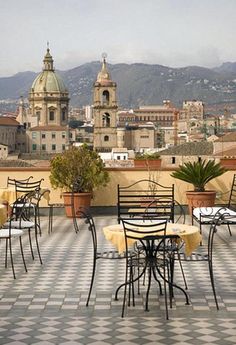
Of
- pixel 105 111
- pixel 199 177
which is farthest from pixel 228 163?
pixel 105 111

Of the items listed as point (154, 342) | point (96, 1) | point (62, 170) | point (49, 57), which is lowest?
point (154, 342)

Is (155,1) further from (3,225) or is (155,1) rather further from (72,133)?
(72,133)

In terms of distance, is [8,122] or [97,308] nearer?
[97,308]

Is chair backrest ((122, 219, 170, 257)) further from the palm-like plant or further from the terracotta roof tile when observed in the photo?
the terracotta roof tile

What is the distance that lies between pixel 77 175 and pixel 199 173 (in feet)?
7.15

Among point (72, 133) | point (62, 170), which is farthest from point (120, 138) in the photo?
point (62, 170)

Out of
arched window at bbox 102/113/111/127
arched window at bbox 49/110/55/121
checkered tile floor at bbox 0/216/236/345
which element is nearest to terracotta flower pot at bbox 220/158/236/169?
checkered tile floor at bbox 0/216/236/345

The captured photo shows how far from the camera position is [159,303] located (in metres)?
6.14

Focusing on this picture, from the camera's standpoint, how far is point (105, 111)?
103312mm

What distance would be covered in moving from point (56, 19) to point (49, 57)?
10841 cm

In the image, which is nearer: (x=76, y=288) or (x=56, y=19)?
(x=76, y=288)

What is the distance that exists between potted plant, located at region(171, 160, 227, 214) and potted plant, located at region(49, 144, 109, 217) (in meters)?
1.43

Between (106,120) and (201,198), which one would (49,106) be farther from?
(201,198)

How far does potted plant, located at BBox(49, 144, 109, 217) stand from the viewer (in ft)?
41.2
